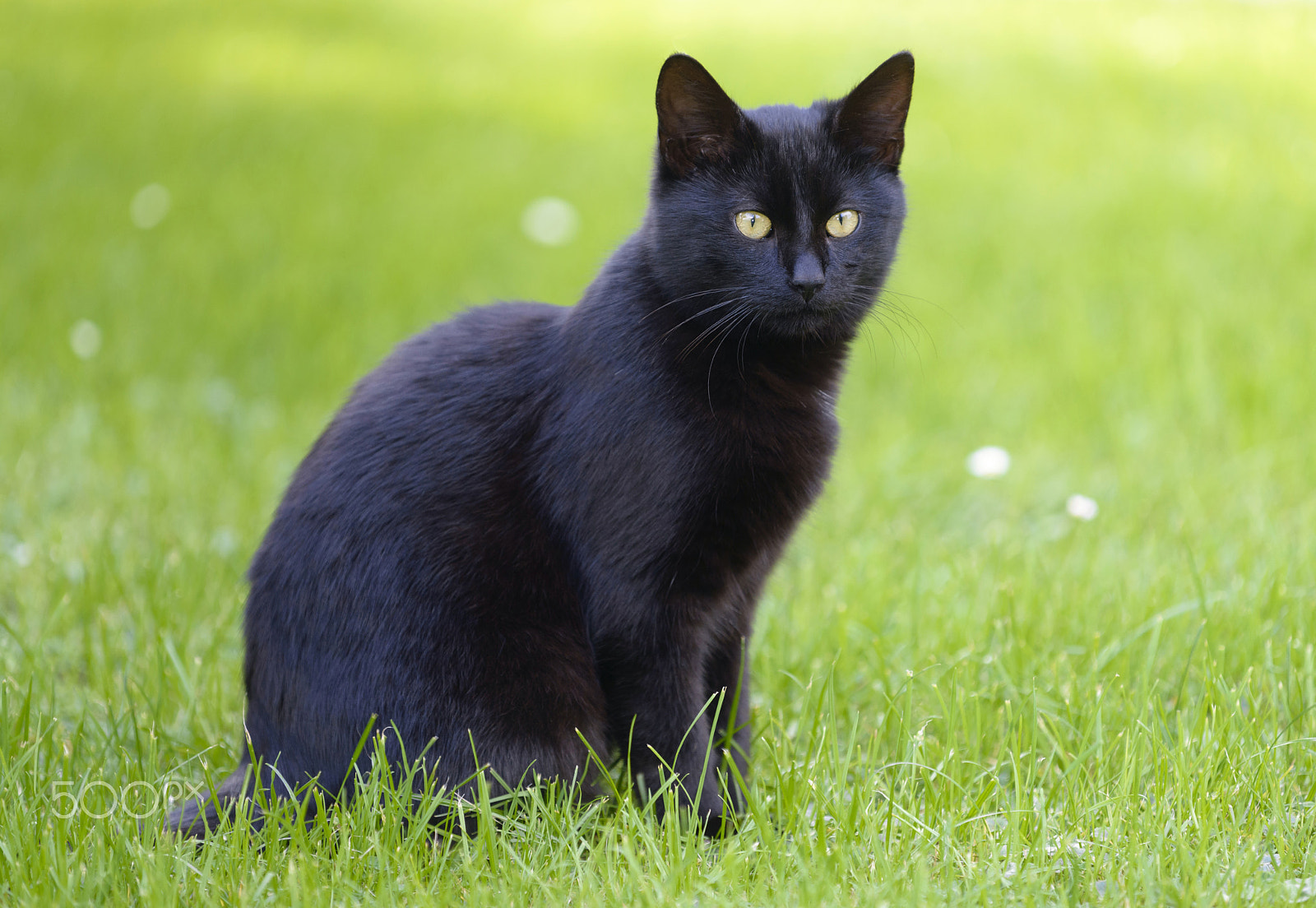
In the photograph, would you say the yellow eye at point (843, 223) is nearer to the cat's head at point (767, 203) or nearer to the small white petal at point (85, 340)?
the cat's head at point (767, 203)

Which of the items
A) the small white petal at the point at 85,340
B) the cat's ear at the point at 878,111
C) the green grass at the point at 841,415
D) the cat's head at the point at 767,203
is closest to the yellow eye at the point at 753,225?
the cat's head at the point at 767,203

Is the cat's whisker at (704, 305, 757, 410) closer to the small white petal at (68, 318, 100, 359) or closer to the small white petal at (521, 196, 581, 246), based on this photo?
the small white petal at (68, 318, 100, 359)

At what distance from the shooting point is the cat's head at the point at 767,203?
6.72 feet

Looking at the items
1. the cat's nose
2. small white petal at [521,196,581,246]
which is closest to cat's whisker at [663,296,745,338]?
the cat's nose

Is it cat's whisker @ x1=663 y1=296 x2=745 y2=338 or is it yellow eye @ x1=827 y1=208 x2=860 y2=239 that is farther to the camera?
yellow eye @ x1=827 y1=208 x2=860 y2=239

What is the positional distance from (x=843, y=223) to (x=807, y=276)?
8.4 inches

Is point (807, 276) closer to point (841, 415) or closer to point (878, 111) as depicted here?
point (878, 111)

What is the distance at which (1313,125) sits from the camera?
6375mm

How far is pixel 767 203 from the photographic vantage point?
2.06 metres

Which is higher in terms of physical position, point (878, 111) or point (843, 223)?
point (878, 111)

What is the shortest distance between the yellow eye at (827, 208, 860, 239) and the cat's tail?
4.99 ft

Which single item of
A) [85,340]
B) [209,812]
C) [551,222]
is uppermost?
[551,222]

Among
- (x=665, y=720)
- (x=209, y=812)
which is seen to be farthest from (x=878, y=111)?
(x=209, y=812)

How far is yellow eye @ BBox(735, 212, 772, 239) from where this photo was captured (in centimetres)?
207
